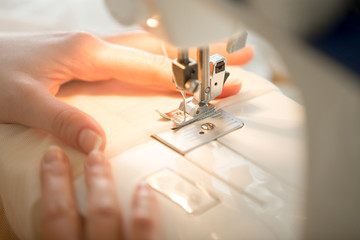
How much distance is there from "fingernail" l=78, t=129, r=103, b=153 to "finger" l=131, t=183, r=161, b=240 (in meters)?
0.12

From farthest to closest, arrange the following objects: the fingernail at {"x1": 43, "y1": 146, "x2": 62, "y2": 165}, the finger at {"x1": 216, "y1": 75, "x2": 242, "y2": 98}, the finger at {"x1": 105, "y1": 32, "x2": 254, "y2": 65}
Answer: the finger at {"x1": 105, "y1": 32, "x2": 254, "y2": 65} < the finger at {"x1": 216, "y1": 75, "x2": 242, "y2": 98} < the fingernail at {"x1": 43, "y1": 146, "x2": 62, "y2": 165}

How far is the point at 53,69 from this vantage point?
781 millimetres

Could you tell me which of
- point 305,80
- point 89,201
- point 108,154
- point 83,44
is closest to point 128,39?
point 83,44

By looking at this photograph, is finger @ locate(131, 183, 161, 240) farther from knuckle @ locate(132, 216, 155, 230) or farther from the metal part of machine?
the metal part of machine

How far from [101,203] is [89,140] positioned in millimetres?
130

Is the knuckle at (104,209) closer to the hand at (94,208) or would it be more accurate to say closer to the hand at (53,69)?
the hand at (94,208)

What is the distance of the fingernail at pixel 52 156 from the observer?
2.04ft

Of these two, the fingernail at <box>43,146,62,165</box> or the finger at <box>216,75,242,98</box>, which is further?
the finger at <box>216,75,242,98</box>

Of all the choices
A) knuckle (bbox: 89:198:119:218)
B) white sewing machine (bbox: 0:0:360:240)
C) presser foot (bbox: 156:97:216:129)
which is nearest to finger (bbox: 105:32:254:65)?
white sewing machine (bbox: 0:0:360:240)

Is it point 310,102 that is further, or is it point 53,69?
point 53,69

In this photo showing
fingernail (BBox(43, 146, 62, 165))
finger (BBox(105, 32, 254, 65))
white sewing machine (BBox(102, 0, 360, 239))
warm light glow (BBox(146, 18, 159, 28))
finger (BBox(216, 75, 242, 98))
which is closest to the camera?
white sewing machine (BBox(102, 0, 360, 239))

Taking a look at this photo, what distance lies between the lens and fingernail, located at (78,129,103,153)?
64 cm

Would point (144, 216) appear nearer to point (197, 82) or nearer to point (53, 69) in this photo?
point (197, 82)

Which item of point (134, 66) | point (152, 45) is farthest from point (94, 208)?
point (152, 45)
